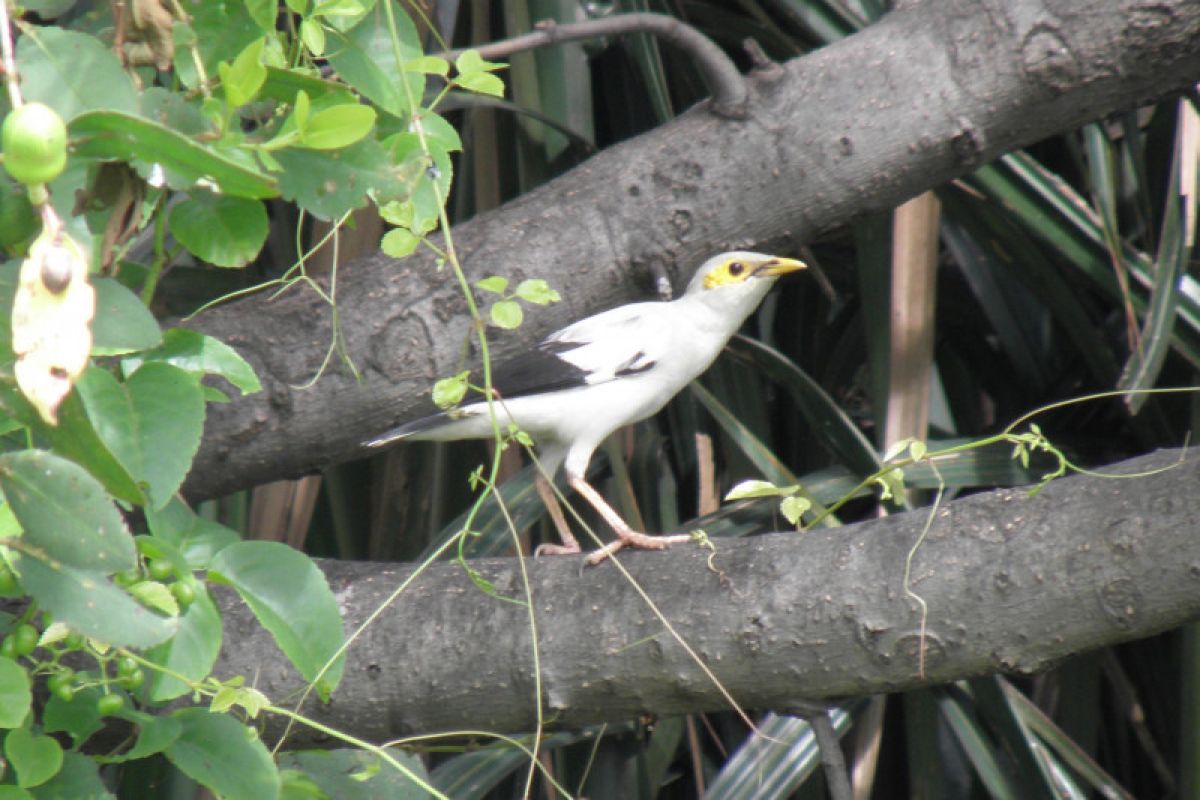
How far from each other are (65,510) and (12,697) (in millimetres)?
238

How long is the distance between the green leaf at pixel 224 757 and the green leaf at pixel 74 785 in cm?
6

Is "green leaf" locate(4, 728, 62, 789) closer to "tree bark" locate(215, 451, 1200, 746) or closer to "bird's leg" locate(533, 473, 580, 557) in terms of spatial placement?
"tree bark" locate(215, 451, 1200, 746)

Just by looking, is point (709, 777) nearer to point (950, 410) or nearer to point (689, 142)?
point (950, 410)

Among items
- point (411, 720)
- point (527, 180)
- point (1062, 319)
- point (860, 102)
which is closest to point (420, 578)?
point (411, 720)

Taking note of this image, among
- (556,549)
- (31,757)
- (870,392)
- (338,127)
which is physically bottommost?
(556,549)

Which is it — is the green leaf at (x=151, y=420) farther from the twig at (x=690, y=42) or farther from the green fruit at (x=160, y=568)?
the twig at (x=690, y=42)

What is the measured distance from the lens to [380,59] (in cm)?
115

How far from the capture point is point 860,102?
183cm

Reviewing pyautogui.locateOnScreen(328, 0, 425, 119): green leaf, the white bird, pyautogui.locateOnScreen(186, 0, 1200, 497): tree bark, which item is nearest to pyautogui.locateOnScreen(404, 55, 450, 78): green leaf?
pyautogui.locateOnScreen(328, 0, 425, 119): green leaf

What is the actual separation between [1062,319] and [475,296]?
4.22ft

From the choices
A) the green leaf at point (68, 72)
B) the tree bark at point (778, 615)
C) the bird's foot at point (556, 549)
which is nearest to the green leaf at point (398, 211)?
the green leaf at point (68, 72)

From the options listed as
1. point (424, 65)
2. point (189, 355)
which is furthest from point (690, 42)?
point (189, 355)

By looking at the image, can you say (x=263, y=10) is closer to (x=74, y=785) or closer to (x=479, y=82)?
(x=479, y=82)

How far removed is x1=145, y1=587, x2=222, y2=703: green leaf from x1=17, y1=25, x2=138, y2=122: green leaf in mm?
396
